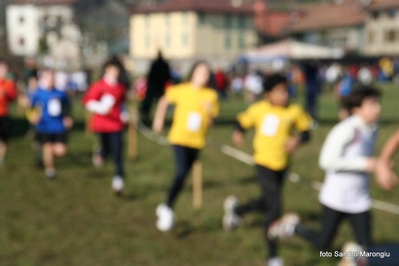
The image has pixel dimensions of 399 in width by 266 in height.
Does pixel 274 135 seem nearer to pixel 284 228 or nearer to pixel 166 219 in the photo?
pixel 284 228

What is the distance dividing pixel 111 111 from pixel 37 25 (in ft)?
10.6

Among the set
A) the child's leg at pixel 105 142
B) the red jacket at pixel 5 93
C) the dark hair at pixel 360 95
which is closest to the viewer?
the dark hair at pixel 360 95

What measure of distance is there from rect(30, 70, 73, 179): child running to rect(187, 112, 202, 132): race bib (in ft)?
10.5

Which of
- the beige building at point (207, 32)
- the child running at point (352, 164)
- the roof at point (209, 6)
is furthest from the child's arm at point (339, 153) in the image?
the roof at point (209, 6)

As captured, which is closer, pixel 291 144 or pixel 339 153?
pixel 339 153

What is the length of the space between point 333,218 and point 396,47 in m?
58.1

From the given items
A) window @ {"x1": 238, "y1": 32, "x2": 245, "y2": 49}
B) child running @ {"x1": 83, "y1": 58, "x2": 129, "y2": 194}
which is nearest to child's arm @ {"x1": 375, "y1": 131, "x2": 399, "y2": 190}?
child running @ {"x1": 83, "y1": 58, "x2": 129, "y2": 194}

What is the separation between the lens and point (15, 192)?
970cm

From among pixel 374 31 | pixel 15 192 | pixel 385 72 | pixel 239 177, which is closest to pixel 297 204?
pixel 239 177

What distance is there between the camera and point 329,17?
77.1 metres

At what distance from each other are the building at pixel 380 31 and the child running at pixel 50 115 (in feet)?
148

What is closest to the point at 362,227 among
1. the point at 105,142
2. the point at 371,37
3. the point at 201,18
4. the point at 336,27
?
the point at 105,142

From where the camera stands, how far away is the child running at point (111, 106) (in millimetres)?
9156

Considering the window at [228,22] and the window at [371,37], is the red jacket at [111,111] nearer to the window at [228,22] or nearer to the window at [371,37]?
the window at [371,37]
